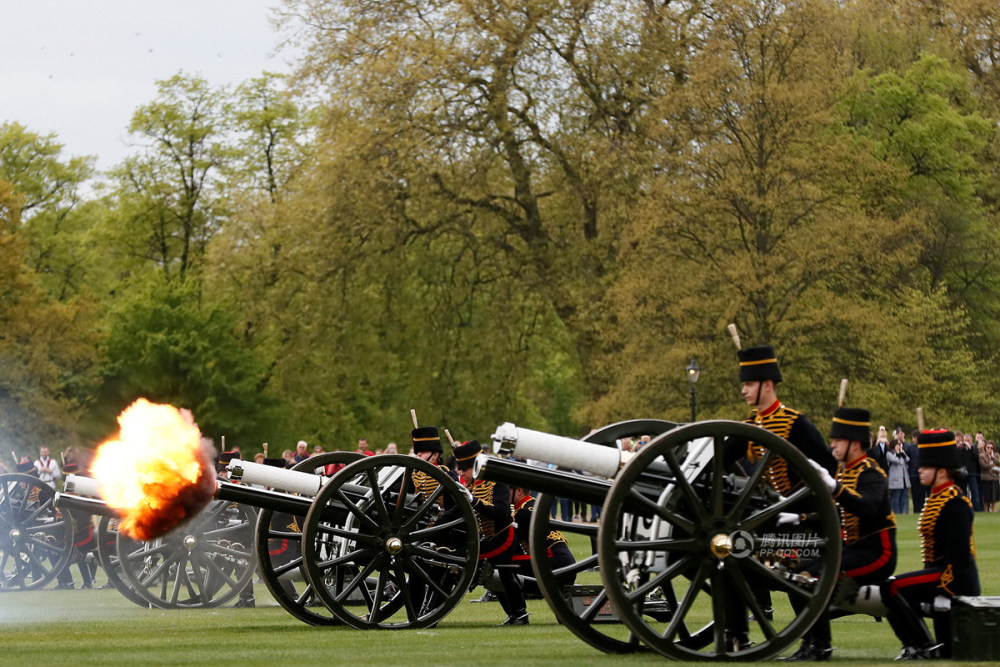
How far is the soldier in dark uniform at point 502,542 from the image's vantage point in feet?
47.1

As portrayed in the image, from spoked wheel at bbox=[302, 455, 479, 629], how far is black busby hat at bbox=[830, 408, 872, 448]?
12.4 feet

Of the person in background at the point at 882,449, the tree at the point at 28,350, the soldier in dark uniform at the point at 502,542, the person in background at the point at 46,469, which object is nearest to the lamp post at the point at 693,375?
the person in background at the point at 882,449

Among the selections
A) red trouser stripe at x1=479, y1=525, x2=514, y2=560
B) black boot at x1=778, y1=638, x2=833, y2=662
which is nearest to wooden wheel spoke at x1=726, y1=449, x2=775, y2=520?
black boot at x1=778, y1=638, x2=833, y2=662

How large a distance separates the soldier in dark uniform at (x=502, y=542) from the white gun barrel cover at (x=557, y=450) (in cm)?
398

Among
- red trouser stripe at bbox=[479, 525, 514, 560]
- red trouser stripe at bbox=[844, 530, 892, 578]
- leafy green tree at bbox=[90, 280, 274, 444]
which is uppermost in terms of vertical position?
leafy green tree at bbox=[90, 280, 274, 444]

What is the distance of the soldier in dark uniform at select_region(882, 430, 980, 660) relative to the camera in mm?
10305

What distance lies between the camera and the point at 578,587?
38.0ft

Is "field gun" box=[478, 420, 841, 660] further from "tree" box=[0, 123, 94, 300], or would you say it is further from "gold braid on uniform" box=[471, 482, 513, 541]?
"tree" box=[0, 123, 94, 300]

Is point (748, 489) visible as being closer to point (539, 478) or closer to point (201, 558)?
point (539, 478)

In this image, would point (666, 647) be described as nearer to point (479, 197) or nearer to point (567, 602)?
point (567, 602)

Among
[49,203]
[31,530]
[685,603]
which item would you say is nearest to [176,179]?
[49,203]

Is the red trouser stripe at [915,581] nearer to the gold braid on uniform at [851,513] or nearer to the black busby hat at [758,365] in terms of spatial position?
the gold braid on uniform at [851,513]

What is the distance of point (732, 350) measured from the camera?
35.0 meters

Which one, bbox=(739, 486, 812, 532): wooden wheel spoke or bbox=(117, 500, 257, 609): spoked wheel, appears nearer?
bbox=(739, 486, 812, 532): wooden wheel spoke
